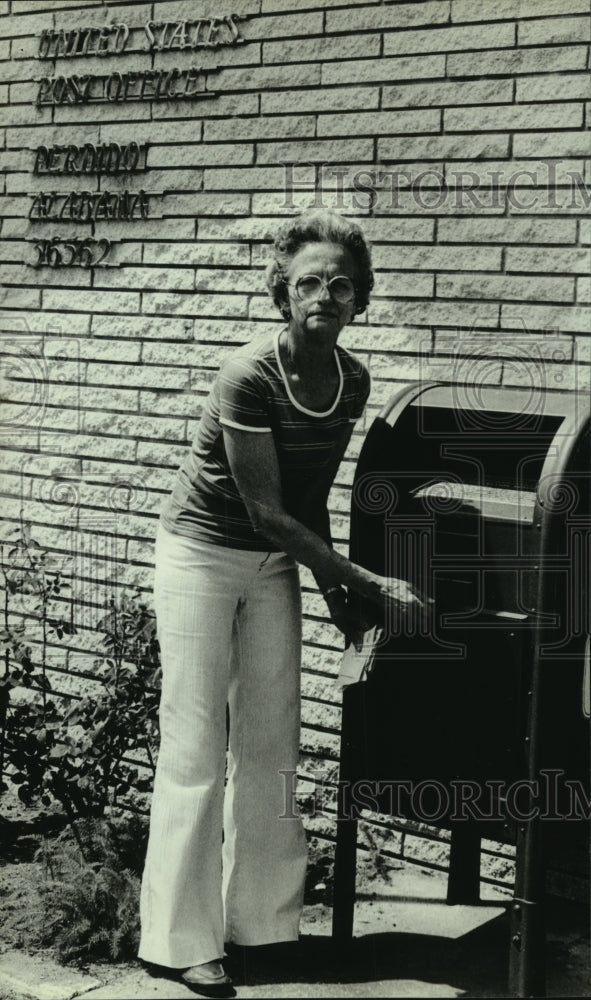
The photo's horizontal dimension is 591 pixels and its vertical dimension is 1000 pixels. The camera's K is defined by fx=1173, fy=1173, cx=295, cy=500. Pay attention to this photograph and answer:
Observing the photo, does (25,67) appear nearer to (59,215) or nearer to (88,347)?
(59,215)

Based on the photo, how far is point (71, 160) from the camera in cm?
500

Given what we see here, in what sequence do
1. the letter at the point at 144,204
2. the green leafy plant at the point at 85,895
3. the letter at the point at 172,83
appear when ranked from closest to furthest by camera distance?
the green leafy plant at the point at 85,895, the letter at the point at 172,83, the letter at the point at 144,204

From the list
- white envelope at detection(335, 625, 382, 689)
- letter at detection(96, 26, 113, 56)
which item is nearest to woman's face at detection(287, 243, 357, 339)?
white envelope at detection(335, 625, 382, 689)

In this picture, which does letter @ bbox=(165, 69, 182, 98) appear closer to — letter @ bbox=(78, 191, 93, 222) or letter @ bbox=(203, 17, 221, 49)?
letter @ bbox=(203, 17, 221, 49)

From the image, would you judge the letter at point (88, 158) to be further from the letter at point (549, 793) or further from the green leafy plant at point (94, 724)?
the letter at point (549, 793)

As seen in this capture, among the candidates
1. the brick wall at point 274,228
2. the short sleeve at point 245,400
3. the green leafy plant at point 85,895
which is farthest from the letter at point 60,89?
the green leafy plant at point 85,895

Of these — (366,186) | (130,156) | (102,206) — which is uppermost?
(130,156)

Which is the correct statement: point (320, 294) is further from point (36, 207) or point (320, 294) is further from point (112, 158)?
point (36, 207)

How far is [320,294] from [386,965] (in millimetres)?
1995

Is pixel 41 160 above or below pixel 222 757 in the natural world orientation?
above

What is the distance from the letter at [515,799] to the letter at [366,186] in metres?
2.10

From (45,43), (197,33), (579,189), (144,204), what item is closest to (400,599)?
(579,189)

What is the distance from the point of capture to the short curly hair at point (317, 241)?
3213 millimetres

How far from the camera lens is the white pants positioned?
10.9 ft
